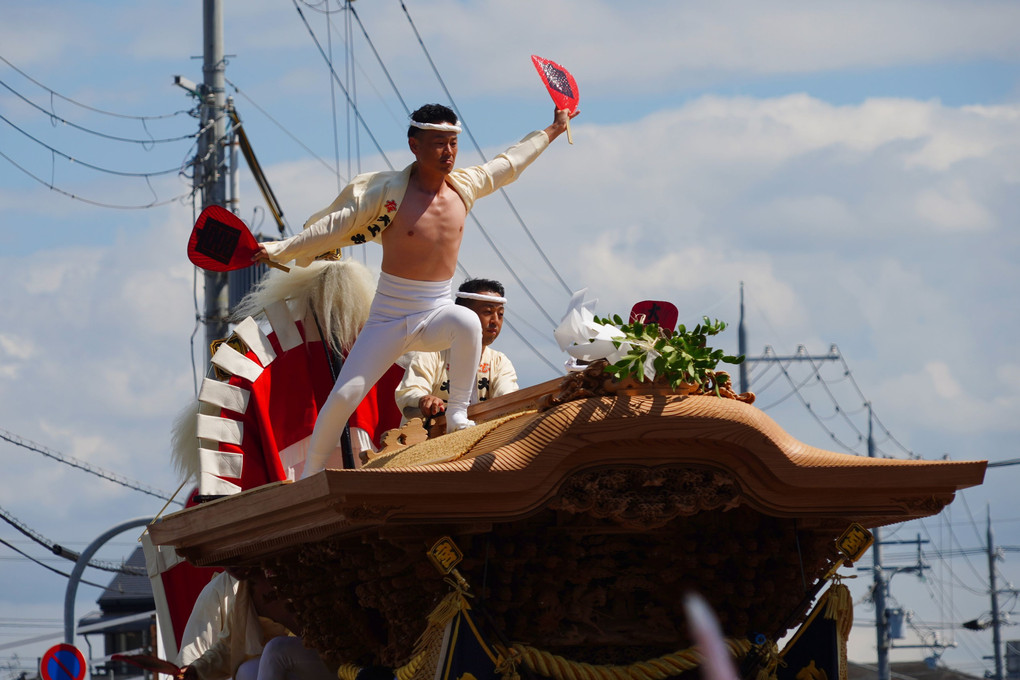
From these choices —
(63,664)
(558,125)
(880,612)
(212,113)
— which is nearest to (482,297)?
(558,125)

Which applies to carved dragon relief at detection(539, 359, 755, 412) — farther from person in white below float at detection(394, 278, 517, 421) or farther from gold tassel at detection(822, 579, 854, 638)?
person in white below float at detection(394, 278, 517, 421)

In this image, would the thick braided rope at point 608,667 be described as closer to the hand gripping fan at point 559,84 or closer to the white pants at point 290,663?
the white pants at point 290,663

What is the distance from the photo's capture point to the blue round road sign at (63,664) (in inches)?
472

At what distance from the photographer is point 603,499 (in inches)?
221

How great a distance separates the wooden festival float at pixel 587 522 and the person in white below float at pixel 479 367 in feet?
4.66

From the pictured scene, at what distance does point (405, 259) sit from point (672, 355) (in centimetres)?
183

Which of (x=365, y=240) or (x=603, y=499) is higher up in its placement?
(x=365, y=240)

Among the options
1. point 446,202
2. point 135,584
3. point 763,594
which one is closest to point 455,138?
point 446,202

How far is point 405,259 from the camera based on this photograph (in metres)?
7.08

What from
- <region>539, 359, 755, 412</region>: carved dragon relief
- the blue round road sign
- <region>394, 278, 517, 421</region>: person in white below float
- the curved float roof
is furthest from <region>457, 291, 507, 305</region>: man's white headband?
the blue round road sign

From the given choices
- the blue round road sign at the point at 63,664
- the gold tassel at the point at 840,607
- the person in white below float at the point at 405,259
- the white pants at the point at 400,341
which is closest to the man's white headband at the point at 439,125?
the person in white below float at the point at 405,259

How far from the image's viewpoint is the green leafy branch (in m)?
5.67

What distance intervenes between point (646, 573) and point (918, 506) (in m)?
1.17

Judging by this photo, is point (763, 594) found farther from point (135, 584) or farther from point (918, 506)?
point (135, 584)
